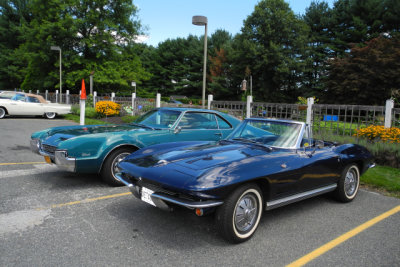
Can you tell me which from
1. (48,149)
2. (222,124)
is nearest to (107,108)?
(222,124)

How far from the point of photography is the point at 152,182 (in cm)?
313

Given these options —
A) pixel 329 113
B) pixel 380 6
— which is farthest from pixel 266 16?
pixel 329 113

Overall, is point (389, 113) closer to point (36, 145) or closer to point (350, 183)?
point (350, 183)

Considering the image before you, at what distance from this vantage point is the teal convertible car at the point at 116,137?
455cm

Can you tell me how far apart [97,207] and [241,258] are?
85.2 inches

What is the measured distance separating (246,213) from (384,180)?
401 cm

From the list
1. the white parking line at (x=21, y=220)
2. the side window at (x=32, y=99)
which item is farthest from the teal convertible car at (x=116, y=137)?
the side window at (x=32, y=99)

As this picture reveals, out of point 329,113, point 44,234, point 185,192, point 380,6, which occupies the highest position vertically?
point 380,6

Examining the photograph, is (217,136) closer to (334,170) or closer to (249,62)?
(334,170)

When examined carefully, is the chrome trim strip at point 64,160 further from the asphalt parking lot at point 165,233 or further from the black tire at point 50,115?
the black tire at point 50,115

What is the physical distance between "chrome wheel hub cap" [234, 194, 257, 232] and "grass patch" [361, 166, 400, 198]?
3.27 m

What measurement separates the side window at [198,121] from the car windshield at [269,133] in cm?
153

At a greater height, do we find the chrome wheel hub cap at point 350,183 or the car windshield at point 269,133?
the car windshield at point 269,133

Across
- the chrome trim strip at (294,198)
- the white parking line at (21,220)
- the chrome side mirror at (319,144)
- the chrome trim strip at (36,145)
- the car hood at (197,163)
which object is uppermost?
the chrome side mirror at (319,144)
